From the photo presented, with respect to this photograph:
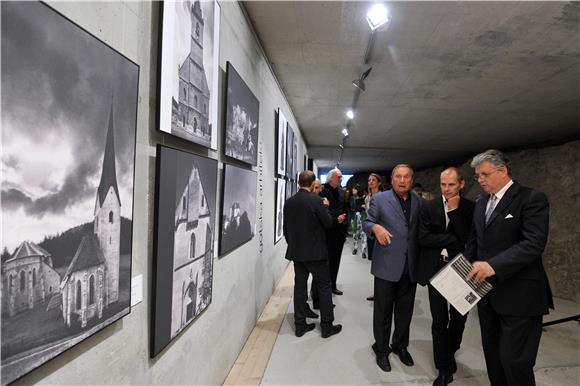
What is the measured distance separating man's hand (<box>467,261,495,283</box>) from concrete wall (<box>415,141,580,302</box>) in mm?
4660

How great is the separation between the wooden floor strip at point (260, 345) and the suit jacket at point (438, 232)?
4.57 feet

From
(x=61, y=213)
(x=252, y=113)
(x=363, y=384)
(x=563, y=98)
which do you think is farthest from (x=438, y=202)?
(x=563, y=98)

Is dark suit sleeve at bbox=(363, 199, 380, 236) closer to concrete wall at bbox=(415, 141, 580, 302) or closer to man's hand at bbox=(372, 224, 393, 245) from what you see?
man's hand at bbox=(372, 224, 393, 245)

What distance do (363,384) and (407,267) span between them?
90cm

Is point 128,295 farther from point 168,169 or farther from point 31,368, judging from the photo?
point 168,169

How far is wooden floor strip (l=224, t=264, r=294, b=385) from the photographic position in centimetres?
232

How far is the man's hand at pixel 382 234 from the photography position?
7.92 feet

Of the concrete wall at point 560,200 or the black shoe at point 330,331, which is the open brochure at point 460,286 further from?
the concrete wall at point 560,200

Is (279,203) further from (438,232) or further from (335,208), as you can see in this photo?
(438,232)

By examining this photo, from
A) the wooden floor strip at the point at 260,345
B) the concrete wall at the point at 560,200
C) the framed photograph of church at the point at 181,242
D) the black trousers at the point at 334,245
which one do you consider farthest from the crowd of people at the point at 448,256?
the concrete wall at the point at 560,200

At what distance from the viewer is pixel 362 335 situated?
3.09 metres

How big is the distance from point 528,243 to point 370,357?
1.60 m

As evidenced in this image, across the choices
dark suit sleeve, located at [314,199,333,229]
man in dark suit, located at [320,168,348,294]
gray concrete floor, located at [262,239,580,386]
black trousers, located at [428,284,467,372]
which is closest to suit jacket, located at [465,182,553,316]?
black trousers, located at [428,284,467,372]

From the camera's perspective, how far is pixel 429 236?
2.35m
